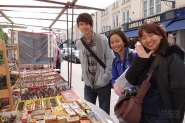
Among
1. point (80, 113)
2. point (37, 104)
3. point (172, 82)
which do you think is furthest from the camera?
point (37, 104)

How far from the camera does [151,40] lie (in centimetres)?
141

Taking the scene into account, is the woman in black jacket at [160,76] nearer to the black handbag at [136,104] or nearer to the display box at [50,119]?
the black handbag at [136,104]

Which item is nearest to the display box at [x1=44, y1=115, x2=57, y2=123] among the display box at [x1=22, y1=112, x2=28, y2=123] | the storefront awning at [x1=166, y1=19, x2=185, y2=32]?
the display box at [x1=22, y1=112, x2=28, y2=123]

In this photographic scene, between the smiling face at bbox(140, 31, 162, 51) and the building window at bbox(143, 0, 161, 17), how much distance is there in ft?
39.8

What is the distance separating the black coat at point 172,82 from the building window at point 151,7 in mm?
12265

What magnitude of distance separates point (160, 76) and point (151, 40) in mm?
316

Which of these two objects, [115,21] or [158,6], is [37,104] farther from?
[115,21]

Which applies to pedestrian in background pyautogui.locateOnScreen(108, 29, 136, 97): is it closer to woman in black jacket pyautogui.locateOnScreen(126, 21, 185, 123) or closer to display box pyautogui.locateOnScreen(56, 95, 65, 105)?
woman in black jacket pyautogui.locateOnScreen(126, 21, 185, 123)

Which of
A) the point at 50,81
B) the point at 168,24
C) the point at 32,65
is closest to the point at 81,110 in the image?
the point at 50,81

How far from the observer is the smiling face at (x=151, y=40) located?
55.1 inches

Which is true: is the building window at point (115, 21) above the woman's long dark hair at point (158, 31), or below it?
above

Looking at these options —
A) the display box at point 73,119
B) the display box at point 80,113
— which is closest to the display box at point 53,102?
the display box at point 80,113

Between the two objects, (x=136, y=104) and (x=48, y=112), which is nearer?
(x=136, y=104)

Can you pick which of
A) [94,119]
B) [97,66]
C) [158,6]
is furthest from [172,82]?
[158,6]
